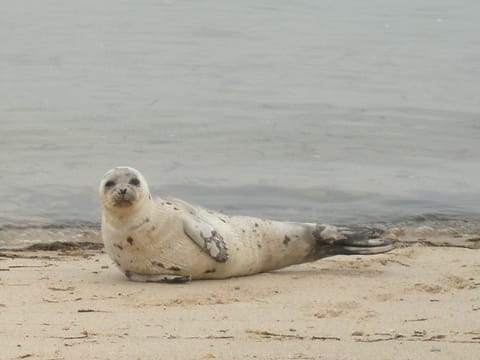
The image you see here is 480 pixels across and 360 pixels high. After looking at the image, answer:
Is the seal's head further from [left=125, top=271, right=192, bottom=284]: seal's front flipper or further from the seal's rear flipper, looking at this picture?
the seal's rear flipper

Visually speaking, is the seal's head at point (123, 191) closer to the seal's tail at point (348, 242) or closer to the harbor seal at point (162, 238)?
the harbor seal at point (162, 238)

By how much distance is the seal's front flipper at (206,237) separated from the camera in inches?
250

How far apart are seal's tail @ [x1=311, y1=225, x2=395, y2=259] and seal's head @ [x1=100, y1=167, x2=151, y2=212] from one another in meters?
1.08

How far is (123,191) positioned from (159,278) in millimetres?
460

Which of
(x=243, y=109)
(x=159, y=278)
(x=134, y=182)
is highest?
(x=134, y=182)

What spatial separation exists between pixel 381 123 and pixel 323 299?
22.3ft

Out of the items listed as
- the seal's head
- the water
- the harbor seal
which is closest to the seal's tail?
the harbor seal

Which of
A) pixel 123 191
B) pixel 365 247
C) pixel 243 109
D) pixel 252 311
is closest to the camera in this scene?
pixel 252 311

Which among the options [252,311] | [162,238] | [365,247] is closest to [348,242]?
[365,247]

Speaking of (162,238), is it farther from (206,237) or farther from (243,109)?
(243,109)

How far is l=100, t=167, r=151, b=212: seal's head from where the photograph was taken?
20.4 ft

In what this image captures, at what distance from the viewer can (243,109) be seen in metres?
12.9

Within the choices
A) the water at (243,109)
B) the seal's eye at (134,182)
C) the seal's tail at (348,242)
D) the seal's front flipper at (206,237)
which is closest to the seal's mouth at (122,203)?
the seal's eye at (134,182)

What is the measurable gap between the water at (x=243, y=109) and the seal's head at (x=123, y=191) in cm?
209
